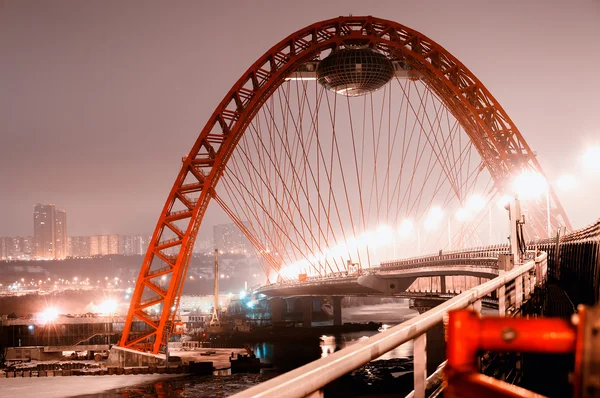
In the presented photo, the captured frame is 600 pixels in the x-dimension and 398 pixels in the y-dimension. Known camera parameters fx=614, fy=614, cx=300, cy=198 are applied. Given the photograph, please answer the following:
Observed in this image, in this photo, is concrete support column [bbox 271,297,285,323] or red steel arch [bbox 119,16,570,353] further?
concrete support column [bbox 271,297,285,323]

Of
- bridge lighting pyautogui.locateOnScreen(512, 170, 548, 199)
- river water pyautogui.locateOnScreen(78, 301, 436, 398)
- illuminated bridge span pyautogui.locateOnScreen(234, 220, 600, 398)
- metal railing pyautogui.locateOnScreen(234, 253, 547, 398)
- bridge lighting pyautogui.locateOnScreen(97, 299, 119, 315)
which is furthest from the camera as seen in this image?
bridge lighting pyautogui.locateOnScreen(97, 299, 119, 315)

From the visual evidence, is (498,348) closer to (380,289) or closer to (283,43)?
(283,43)

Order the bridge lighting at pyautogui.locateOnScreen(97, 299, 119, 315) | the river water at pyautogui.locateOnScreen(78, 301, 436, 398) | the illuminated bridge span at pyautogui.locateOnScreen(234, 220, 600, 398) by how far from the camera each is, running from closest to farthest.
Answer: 1. the illuminated bridge span at pyautogui.locateOnScreen(234, 220, 600, 398)
2. the river water at pyautogui.locateOnScreen(78, 301, 436, 398)
3. the bridge lighting at pyautogui.locateOnScreen(97, 299, 119, 315)

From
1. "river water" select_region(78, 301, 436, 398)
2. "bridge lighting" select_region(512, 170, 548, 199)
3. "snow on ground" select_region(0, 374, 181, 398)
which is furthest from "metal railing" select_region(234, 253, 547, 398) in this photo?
"bridge lighting" select_region(512, 170, 548, 199)

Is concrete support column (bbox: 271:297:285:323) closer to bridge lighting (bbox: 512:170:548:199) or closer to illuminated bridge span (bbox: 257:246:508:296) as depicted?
illuminated bridge span (bbox: 257:246:508:296)

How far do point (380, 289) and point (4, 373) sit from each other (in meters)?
30.9

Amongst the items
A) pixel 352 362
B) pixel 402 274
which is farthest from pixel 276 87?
pixel 352 362

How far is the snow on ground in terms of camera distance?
36.6 metres

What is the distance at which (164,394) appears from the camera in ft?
120

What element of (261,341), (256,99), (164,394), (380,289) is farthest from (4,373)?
(261,341)

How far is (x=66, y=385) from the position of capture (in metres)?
39.5

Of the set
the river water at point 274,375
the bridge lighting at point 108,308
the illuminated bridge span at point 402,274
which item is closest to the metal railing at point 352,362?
the river water at point 274,375

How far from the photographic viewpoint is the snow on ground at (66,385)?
3656 centimetres

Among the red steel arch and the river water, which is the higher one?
the red steel arch
